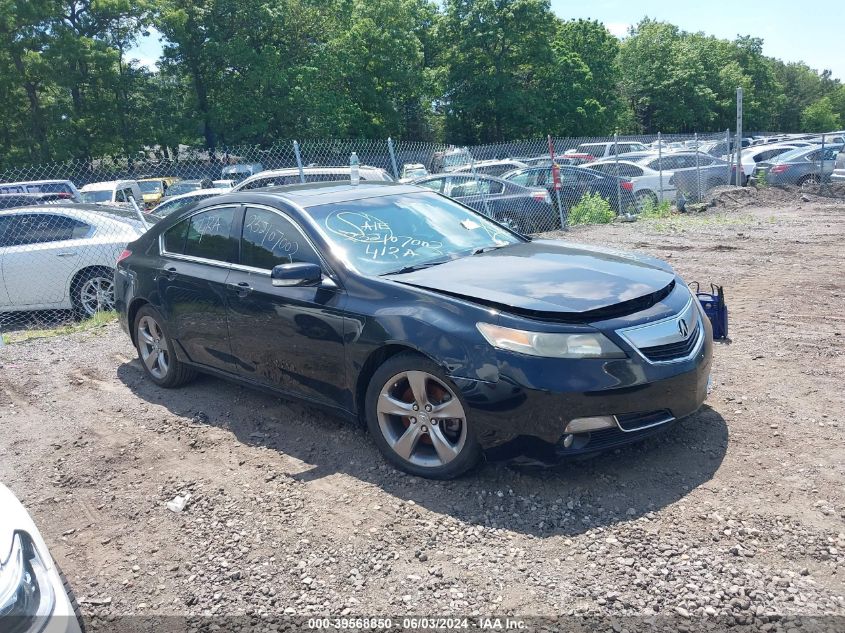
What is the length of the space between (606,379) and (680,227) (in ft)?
37.1

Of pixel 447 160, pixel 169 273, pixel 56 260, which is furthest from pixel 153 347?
pixel 447 160

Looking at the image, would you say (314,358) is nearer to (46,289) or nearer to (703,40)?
(46,289)

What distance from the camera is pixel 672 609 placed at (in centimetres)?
284

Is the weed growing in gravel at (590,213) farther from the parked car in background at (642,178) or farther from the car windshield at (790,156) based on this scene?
the car windshield at (790,156)

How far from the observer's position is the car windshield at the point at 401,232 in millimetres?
4535

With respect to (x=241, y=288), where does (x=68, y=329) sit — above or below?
below

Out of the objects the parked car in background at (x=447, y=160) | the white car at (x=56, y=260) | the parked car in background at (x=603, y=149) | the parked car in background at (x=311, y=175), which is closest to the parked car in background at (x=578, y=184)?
the parked car in background at (x=447, y=160)

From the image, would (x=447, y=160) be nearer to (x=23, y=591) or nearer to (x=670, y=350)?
(x=670, y=350)

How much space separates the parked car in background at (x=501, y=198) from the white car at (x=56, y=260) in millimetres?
6047

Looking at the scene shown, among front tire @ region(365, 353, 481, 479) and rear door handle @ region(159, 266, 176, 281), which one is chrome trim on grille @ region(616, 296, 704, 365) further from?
rear door handle @ region(159, 266, 176, 281)

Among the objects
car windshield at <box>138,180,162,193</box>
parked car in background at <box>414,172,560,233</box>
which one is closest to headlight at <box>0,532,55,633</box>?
parked car in background at <box>414,172,560,233</box>

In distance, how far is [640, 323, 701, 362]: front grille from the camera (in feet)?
12.3

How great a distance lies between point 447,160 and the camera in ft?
64.7

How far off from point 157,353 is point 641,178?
14427 millimetres
